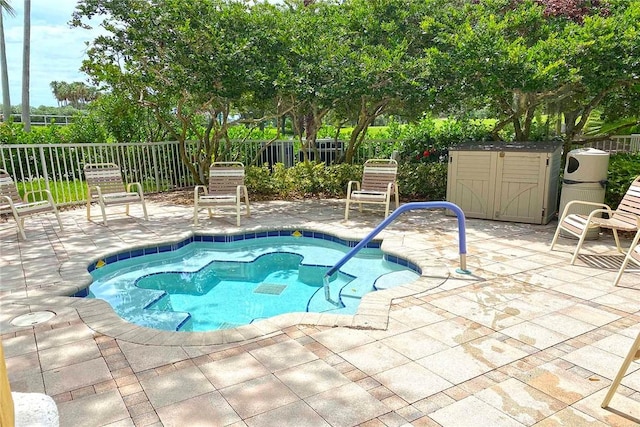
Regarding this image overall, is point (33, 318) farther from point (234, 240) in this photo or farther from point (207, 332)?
point (234, 240)

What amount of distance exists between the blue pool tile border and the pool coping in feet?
1.18

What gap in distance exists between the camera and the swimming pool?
4387 millimetres

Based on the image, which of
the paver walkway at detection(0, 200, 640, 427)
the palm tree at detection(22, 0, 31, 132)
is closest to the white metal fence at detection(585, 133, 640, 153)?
the paver walkway at detection(0, 200, 640, 427)

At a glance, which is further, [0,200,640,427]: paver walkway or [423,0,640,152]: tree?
[423,0,640,152]: tree

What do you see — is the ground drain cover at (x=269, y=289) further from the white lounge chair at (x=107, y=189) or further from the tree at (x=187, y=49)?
the tree at (x=187, y=49)

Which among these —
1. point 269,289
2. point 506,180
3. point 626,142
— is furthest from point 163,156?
point 626,142

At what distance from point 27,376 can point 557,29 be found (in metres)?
8.72

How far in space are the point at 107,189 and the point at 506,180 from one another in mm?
6738

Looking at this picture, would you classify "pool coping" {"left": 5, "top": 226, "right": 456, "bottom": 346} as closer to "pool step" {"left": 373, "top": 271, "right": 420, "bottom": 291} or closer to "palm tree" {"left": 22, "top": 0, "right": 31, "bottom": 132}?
"pool step" {"left": 373, "top": 271, "right": 420, "bottom": 291}

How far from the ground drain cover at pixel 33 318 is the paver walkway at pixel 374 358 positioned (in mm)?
52

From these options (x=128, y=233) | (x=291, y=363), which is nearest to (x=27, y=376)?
(x=291, y=363)

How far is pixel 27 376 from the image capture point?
2.62 m

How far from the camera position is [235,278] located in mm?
5414

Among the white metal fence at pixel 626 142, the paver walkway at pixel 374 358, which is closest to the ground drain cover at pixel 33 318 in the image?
the paver walkway at pixel 374 358
